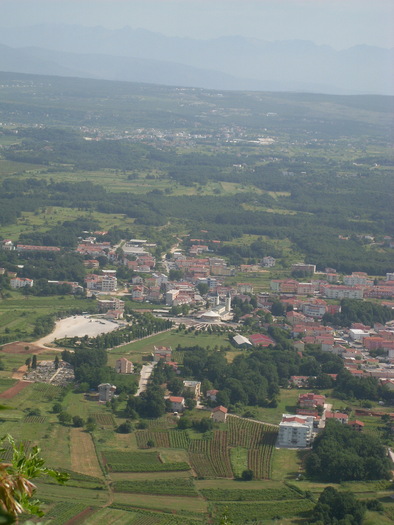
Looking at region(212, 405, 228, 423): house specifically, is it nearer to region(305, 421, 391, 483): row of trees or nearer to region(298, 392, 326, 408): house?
region(298, 392, 326, 408): house

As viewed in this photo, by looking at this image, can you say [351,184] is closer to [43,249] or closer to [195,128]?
[43,249]

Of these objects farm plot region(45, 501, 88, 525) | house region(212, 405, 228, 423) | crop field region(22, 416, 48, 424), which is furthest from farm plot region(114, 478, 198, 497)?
house region(212, 405, 228, 423)

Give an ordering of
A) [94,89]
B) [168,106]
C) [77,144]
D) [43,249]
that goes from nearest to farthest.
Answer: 1. [43,249]
2. [77,144]
3. [168,106]
4. [94,89]

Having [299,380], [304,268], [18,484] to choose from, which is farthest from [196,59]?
[18,484]

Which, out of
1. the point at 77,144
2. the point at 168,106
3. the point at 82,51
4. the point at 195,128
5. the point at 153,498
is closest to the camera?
the point at 153,498

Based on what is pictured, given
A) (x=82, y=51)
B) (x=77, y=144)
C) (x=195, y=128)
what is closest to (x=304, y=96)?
(x=195, y=128)

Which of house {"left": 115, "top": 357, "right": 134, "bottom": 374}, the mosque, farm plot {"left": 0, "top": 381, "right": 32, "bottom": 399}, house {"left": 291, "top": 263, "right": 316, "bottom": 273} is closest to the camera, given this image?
farm plot {"left": 0, "top": 381, "right": 32, "bottom": 399}

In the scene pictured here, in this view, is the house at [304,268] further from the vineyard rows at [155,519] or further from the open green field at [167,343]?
the vineyard rows at [155,519]
